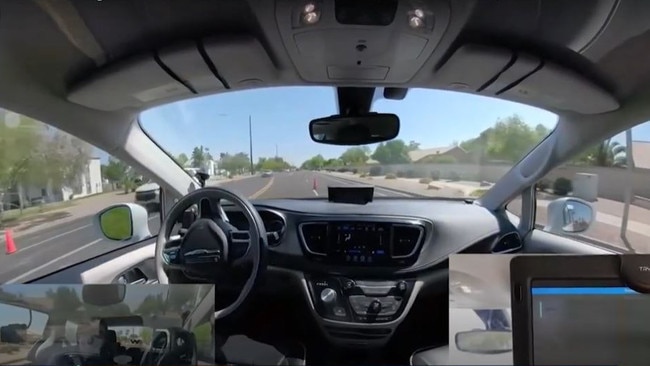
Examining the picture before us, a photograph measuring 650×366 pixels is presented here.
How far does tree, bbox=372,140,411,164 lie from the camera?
1.21 metres

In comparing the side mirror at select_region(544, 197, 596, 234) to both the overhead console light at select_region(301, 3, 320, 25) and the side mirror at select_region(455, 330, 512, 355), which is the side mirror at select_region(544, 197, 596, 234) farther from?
the overhead console light at select_region(301, 3, 320, 25)

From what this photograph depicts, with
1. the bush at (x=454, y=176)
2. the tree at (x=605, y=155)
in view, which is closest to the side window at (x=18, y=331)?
the bush at (x=454, y=176)

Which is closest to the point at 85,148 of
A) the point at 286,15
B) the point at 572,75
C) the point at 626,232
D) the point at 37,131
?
the point at 37,131

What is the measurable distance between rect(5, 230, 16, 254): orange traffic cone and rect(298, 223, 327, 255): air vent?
2.46 feet

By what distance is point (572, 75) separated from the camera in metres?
1.25

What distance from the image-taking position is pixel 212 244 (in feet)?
4.07

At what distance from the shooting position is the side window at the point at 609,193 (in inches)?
47.9

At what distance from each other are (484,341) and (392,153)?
0.51 m

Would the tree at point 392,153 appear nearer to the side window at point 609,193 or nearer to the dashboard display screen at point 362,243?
the dashboard display screen at point 362,243

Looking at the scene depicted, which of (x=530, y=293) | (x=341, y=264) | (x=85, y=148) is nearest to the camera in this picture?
(x=530, y=293)

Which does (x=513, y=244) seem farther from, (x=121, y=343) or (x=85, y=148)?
(x=85, y=148)

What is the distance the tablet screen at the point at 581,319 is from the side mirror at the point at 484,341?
0.22 ft

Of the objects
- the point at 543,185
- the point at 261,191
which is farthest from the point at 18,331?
the point at 543,185

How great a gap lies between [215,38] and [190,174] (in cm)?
37
